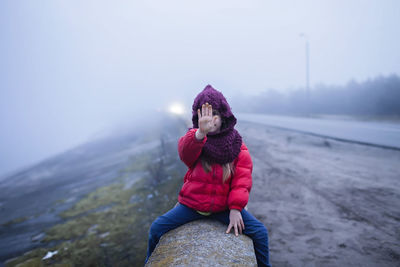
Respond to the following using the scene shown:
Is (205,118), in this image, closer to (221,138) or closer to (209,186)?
(221,138)

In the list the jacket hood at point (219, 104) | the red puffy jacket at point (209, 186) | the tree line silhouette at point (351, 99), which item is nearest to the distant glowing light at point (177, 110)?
the tree line silhouette at point (351, 99)

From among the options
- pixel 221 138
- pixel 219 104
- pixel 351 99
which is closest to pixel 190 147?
pixel 221 138

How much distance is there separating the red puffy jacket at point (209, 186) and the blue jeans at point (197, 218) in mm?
110

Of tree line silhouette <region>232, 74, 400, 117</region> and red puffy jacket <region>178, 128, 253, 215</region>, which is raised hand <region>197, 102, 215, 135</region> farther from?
tree line silhouette <region>232, 74, 400, 117</region>

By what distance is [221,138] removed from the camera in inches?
76.2

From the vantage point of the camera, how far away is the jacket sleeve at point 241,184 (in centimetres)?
182

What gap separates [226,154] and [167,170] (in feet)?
16.7

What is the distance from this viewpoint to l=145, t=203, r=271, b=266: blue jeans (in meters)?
1.89

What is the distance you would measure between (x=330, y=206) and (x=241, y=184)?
3.00 m

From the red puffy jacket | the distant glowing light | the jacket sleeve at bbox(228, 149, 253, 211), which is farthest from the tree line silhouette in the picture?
the red puffy jacket

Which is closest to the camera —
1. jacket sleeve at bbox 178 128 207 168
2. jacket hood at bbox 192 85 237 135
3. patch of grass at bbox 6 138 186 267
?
jacket sleeve at bbox 178 128 207 168

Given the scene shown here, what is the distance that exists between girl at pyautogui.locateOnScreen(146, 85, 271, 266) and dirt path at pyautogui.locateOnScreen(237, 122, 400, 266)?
1.31m

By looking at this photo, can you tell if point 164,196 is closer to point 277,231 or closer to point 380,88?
point 277,231

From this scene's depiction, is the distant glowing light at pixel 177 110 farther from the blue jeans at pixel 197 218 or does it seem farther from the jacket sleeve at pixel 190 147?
the jacket sleeve at pixel 190 147
